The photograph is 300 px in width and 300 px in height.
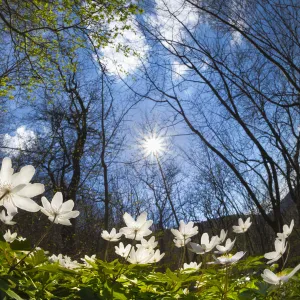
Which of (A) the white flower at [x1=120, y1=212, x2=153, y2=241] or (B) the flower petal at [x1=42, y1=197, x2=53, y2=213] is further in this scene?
(A) the white flower at [x1=120, y1=212, x2=153, y2=241]

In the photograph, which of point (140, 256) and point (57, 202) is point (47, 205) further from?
point (140, 256)

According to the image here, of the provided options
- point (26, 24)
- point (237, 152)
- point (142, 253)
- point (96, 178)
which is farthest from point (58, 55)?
point (142, 253)

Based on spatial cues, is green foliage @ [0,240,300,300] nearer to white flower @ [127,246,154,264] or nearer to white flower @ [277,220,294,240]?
white flower @ [127,246,154,264]

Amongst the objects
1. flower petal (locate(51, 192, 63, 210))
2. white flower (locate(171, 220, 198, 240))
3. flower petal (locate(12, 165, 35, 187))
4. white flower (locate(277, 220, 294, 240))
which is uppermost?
flower petal (locate(12, 165, 35, 187))

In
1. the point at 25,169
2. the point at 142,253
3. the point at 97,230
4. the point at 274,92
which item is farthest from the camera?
the point at 97,230

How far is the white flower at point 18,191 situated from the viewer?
716mm

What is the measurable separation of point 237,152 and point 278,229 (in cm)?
237

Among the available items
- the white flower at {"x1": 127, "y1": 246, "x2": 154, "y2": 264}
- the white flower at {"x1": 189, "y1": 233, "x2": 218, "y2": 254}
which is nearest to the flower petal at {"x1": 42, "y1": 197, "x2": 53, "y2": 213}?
the white flower at {"x1": 127, "y1": 246, "x2": 154, "y2": 264}

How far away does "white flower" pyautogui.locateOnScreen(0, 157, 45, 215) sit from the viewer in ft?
2.35

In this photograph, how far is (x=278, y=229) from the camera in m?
6.59

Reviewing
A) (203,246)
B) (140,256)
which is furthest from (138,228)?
(203,246)

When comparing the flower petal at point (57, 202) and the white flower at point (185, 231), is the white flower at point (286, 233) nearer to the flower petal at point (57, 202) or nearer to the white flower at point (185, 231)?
the white flower at point (185, 231)

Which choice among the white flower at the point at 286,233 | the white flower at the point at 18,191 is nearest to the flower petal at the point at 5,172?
the white flower at the point at 18,191

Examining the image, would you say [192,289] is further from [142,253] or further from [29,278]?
[29,278]
